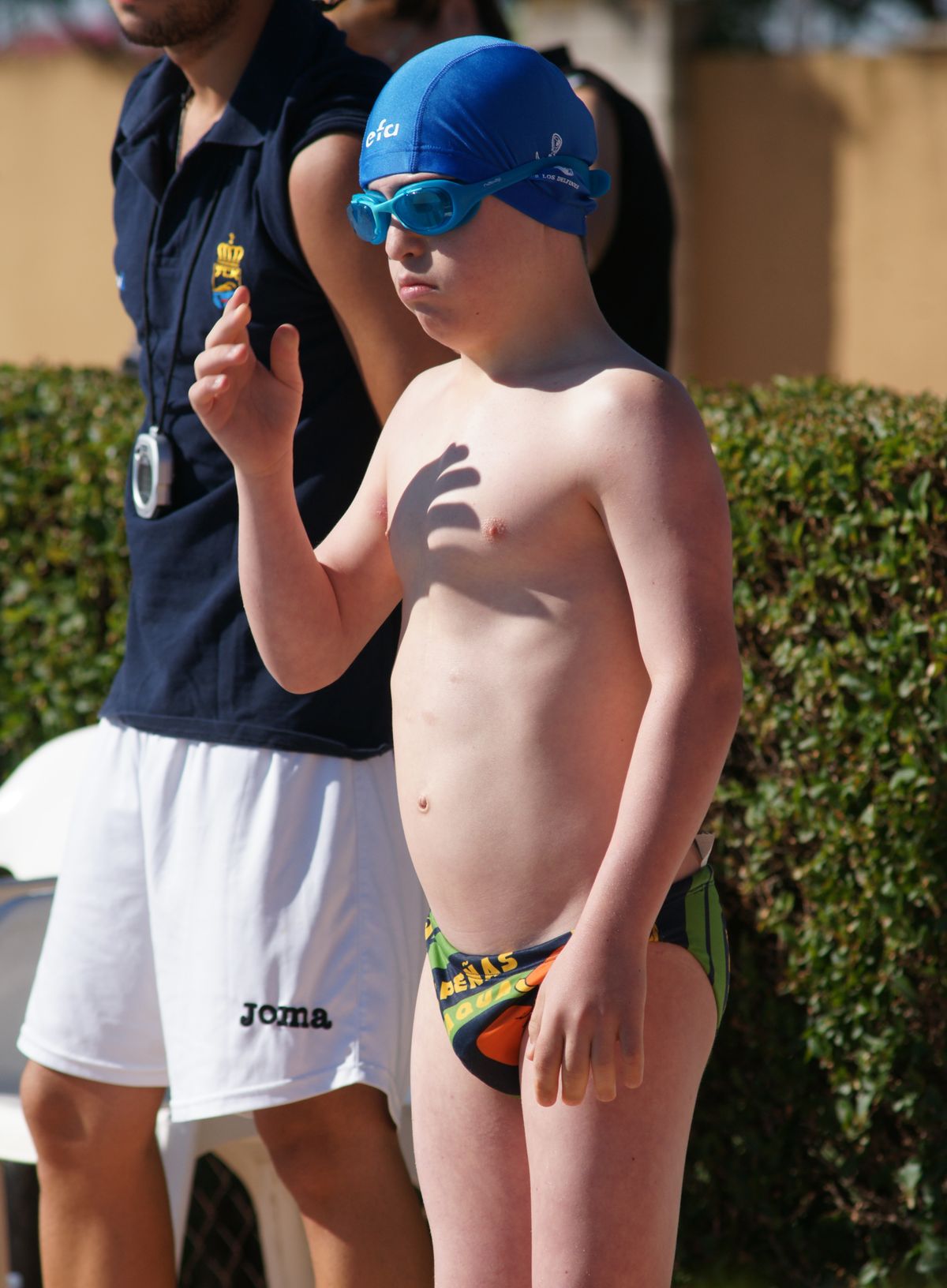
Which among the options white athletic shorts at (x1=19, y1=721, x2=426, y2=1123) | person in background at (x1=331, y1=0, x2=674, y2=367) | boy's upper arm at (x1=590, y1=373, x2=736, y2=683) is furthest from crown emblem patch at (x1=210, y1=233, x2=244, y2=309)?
person in background at (x1=331, y1=0, x2=674, y2=367)

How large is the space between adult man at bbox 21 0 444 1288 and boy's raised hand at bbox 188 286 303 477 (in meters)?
0.28

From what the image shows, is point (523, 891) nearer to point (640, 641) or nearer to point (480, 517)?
point (640, 641)

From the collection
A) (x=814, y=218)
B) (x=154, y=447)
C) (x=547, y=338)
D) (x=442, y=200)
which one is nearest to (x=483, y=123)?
(x=442, y=200)

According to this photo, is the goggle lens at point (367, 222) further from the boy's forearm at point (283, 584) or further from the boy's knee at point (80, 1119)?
the boy's knee at point (80, 1119)

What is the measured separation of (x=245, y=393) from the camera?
1778mm

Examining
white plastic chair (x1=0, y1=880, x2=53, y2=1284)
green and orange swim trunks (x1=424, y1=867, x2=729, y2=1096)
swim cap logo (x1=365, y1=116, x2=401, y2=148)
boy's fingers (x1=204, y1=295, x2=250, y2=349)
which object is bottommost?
white plastic chair (x1=0, y1=880, x2=53, y2=1284)

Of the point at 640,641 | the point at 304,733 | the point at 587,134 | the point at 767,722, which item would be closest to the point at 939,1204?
the point at 767,722

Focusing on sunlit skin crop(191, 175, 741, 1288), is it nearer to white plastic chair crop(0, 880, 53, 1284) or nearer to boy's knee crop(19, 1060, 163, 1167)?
boy's knee crop(19, 1060, 163, 1167)

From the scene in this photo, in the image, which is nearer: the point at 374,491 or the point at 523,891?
the point at 523,891

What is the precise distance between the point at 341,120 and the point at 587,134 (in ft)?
1.52

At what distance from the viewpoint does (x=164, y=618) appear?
7.28 feet

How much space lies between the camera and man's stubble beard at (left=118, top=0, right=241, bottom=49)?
2.12 meters

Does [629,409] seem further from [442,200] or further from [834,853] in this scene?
[834,853]

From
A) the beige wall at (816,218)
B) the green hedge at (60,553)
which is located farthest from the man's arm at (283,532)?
the beige wall at (816,218)
